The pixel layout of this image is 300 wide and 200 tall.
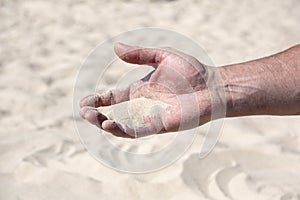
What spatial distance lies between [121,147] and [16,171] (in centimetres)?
44

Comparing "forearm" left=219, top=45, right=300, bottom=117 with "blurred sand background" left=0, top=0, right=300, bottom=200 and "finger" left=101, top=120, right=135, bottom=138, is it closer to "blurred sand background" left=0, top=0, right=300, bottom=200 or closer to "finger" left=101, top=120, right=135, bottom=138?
"finger" left=101, top=120, right=135, bottom=138

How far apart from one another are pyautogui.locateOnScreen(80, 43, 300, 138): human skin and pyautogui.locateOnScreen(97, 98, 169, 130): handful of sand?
20 mm

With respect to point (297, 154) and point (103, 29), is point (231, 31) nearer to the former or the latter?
point (103, 29)

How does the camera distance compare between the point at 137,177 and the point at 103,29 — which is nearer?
the point at 137,177

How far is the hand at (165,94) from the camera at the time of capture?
177 cm

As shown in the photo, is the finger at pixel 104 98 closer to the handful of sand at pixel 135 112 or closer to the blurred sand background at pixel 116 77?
the handful of sand at pixel 135 112

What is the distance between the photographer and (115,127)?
179cm

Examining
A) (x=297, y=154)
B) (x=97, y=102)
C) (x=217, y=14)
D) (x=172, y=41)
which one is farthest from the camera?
(x=217, y=14)

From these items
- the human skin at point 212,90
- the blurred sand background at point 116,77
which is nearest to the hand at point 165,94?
the human skin at point 212,90

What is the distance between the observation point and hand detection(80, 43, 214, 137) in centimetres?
177

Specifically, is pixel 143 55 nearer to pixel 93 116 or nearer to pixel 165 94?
pixel 165 94

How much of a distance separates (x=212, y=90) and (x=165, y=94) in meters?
0.18

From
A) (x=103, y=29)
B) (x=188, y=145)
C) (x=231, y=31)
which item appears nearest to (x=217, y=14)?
(x=231, y=31)

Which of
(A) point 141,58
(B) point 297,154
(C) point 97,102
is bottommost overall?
(B) point 297,154
